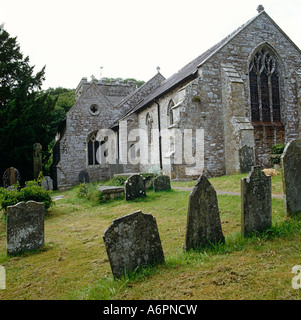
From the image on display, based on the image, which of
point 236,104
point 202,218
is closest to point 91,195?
point 202,218

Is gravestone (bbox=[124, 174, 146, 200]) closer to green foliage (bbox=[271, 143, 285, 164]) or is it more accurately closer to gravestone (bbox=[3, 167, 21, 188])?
green foliage (bbox=[271, 143, 285, 164])

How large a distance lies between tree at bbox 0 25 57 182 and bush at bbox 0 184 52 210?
8469mm

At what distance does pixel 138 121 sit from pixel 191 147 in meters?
8.21

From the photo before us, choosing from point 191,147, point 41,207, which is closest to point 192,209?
point 41,207

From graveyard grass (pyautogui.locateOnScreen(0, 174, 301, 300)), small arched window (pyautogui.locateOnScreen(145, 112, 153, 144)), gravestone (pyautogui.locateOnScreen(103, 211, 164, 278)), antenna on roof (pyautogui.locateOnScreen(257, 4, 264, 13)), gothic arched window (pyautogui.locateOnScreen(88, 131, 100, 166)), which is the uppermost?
antenna on roof (pyautogui.locateOnScreen(257, 4, 264, 13))

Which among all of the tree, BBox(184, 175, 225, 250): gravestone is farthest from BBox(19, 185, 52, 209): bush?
the tree

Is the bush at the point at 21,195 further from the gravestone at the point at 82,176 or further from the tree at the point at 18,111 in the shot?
the gravestone at the point at 82,176

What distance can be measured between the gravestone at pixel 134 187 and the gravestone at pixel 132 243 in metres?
5.43

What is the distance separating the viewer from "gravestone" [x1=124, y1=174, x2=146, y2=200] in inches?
350

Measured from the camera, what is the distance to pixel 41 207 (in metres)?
5.14

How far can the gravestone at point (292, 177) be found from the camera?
4656 millimetres

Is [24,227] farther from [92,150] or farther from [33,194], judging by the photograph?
[92,150]

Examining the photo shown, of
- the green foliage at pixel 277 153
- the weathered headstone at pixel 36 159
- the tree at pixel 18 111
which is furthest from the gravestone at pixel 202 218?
the weathered headstone at pixel 36 159

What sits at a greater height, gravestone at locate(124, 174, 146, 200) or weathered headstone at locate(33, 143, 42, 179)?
weathered headstone at locate(33, 143, 42, 179)
